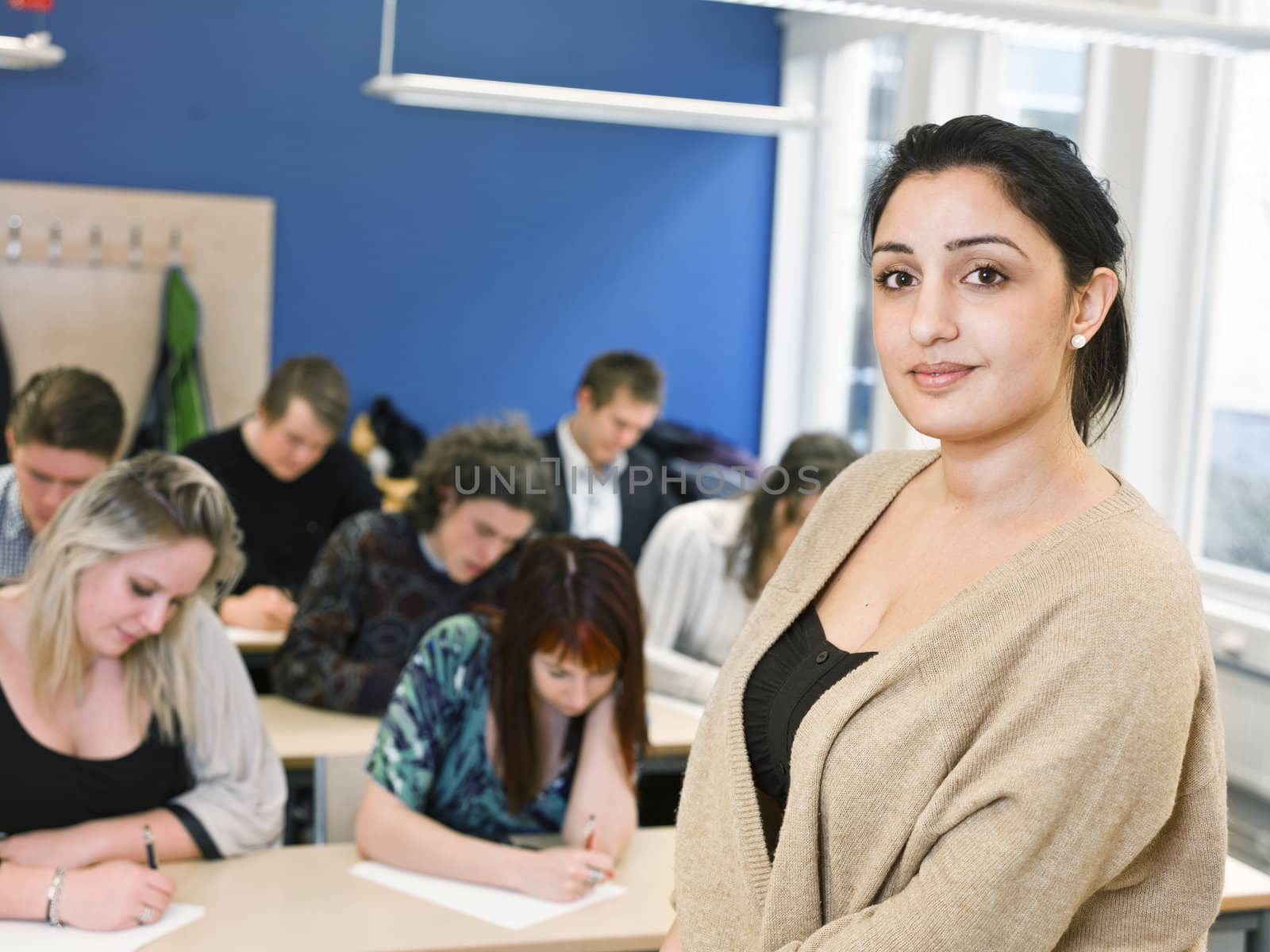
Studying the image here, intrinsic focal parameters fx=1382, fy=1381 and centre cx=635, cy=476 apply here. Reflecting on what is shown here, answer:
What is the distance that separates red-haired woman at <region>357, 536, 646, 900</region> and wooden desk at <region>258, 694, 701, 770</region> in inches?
16.3

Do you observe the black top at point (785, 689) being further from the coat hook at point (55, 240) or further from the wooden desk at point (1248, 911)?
the coat hook at point (55, 240)

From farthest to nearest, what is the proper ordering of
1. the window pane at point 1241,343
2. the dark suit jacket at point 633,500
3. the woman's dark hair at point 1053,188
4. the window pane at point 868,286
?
1. the window pane at point 868,286
2. the dark suit jacket at point 633,500
3. the window pane at point 1241,343
4. the woman's dark hair at point 1053,188

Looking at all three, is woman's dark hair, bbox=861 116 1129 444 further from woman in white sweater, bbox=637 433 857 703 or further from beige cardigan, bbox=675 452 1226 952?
woman in white sweater, bbox=637 433 857 703

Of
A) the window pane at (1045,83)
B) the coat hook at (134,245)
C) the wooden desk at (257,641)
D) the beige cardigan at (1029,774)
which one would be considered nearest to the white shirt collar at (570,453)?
the wooden desk at (257,641)

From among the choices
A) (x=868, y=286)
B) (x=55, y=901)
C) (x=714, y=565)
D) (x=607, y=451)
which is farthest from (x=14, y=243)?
(x=55, y=901)

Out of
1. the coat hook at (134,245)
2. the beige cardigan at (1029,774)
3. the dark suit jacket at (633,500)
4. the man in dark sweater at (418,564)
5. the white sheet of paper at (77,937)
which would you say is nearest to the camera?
the beige cardigan at (1029,774)

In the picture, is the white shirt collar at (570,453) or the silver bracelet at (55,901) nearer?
the silver bracelet at (55,901)

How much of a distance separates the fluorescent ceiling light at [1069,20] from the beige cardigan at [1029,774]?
157cm

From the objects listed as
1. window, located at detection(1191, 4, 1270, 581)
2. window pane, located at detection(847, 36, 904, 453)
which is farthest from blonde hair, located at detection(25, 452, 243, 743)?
window pane, located at detection(847, 36, 904, 453)

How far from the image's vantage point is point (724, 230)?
6.39 metres

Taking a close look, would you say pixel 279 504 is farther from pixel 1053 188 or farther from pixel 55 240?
pixel 1053 188

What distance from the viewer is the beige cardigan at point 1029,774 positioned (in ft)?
3.80

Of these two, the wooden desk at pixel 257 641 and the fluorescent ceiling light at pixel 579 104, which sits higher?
the fluorescent ceiling light at pixel 579 104

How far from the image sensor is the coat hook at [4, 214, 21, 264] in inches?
211
